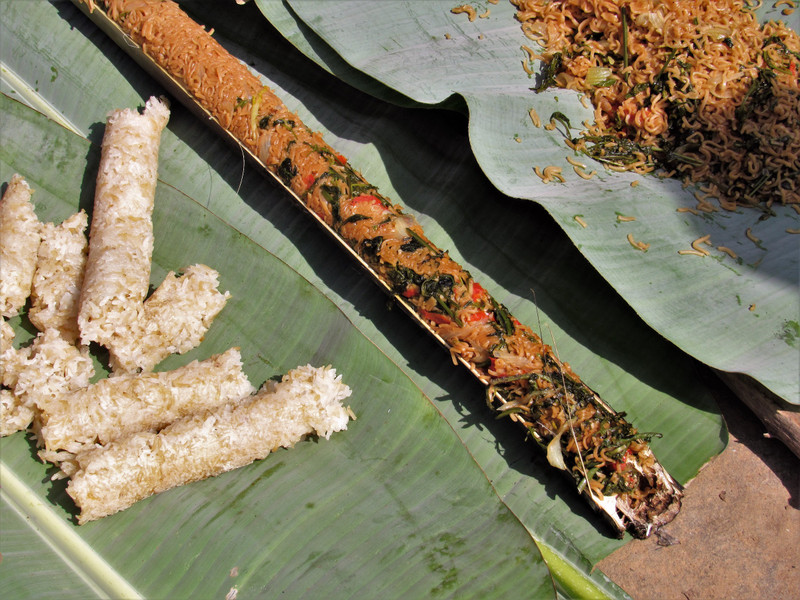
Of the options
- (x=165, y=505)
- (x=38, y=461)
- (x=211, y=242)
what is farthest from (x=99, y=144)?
(x=165, y=505)

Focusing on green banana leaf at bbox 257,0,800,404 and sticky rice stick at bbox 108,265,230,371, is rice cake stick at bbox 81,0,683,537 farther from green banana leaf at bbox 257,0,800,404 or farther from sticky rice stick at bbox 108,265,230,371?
sticky rice stick at bbox 108,265,230,371

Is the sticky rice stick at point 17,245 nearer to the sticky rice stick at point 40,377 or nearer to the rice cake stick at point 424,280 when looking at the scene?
the sticky rice stick at point 40,377

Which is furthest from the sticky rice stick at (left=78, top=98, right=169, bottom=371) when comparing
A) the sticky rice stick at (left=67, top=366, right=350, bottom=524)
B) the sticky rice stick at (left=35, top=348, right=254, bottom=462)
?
the sticky rice stick at (left=67, top=366, right=350, bottom=524)

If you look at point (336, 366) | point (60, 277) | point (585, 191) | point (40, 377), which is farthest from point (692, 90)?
point (40, 377)

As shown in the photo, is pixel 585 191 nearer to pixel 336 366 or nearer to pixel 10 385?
pixel 336 366

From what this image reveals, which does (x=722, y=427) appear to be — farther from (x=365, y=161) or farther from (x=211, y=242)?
(x=211, y=242)

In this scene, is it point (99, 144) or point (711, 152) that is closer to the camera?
point (711, 152)
